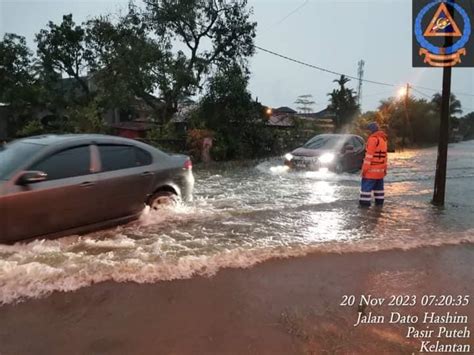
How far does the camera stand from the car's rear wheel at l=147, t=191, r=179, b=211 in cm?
625

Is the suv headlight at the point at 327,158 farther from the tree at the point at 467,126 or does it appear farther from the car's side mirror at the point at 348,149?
the tree at the point at 467,126

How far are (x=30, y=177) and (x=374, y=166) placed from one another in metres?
6.35

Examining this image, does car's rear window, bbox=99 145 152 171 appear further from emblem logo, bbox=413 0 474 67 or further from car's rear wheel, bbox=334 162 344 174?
car's rear wheel, bbox=334 162 344 174

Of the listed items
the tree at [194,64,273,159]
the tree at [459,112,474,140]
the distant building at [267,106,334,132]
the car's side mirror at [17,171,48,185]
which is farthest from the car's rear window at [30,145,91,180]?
the tree at [459,112,474,140]

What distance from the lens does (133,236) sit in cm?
565

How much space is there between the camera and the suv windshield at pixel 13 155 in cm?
462

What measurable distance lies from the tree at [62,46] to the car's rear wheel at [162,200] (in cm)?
2111

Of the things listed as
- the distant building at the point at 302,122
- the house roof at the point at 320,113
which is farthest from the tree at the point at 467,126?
the distant building at the point at 302,122

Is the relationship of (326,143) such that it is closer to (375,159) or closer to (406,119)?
(375,159)

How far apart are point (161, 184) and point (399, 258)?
3.75m

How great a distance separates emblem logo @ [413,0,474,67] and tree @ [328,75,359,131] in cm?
2308

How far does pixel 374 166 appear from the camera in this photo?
8.03 m

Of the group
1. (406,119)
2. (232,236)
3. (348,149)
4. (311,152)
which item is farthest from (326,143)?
(406,119)

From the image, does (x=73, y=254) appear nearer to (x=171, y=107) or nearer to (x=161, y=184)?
(x=161, y=184)
